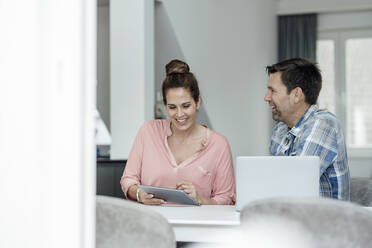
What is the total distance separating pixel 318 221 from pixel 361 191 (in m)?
1.37

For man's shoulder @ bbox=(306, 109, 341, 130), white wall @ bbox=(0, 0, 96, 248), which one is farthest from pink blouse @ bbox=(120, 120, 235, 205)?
white wall @ bbox=(0, 0, 96, 248)

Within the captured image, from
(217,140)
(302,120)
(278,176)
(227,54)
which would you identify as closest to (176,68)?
(217,140)

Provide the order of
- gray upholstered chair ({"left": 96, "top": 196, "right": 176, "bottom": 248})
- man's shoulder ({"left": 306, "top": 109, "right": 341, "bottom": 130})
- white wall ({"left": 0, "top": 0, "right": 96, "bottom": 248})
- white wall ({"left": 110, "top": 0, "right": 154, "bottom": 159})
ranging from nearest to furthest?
white wall ({"left": 0, "top": 0, "right": 96, "bottom": 248})
gray upholstered chair ({"left": 96, "top": 196, "right": 176, "bottom": 248})
man's shoulder ({"left": 306, "top": 109, "right": 341, "bottom": 130})
white wall ({"left": 110, "top": 0, "right": 154, "bottom": 159})

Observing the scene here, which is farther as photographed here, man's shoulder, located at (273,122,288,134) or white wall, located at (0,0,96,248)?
man's shoulder, located at (273,122,288,134)

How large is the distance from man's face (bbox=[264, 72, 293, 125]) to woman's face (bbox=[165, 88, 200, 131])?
415 mm

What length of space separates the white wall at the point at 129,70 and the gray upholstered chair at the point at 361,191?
1667 mm

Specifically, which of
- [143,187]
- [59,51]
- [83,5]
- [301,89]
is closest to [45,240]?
[59,51]

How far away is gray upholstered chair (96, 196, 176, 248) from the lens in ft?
4.16

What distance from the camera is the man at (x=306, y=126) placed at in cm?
227

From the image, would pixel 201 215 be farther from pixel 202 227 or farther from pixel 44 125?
pixel 44 125

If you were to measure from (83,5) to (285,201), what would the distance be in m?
0.66

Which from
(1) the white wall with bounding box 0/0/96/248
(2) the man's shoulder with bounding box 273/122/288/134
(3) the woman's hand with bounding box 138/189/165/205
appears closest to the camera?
(1) the white wall with bounding box 0/0/96/248

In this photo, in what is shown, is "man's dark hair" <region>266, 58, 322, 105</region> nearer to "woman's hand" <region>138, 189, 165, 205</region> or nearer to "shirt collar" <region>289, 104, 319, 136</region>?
"shirt collar" <region>289, 104, 319, 136</region>

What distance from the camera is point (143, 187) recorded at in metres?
2.13
